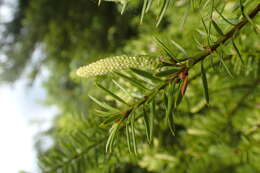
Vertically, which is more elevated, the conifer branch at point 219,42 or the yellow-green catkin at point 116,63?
the yellow-green catkin at point 116,63

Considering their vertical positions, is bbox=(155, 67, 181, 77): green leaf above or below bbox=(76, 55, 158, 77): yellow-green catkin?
below

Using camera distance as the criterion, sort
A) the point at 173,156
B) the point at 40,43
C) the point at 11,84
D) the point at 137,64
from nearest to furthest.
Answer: the point at 137,64 < the point at 173,156 < the point at 40,43 < the point at 11,84

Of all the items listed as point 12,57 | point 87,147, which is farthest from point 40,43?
point 87,147

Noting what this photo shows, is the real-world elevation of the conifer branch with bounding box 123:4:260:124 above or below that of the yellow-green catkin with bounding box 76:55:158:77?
below

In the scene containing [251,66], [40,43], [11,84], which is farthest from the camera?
[11,84]

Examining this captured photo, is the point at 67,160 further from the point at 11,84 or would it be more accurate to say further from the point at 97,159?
the point at 11,84

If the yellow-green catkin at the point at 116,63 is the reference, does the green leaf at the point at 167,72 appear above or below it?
below

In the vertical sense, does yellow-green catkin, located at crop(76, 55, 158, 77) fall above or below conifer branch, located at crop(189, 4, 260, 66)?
above

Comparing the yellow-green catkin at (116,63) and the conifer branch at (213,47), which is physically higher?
the yellow-green catkin at (116,63)
